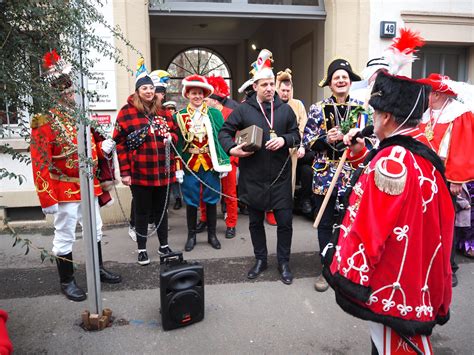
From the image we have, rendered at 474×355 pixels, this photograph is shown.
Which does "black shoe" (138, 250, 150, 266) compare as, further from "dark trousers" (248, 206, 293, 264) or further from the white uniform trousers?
"dark trousers" (248, 206, 293, 264)

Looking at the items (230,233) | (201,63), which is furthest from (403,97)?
(201,63)

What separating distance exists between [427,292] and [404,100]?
0.87 metres

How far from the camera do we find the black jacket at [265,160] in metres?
3.89

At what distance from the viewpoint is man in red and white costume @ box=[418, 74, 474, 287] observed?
148 inches

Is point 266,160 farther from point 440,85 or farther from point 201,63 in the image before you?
point 201,63

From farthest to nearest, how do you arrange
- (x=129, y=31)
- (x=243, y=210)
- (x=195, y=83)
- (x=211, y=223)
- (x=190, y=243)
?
1. (x=243, y=210)
2. (x=129, y=31)
3. (x=211, y=223)
4. (x=190, y=243)
5. (x=195, y=83)

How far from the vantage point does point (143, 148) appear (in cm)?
418

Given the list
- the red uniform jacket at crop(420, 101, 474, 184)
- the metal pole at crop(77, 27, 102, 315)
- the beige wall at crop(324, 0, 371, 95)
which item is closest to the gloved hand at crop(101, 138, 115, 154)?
the metal pole at crop(77, 27, 102, 315)

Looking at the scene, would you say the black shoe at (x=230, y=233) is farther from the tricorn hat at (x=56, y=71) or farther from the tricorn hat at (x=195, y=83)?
the tricorn hat at (x=56, y=71)

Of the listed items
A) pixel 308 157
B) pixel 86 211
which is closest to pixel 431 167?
pixel 86 211

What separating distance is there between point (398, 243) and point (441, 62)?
676cm

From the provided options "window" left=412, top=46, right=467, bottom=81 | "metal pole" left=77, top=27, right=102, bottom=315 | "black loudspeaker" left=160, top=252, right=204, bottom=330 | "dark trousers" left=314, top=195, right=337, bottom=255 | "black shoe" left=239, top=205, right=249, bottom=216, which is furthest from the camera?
"window" left=412, top=46, right=467, bottom=81

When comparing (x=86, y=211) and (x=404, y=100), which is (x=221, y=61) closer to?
(x=86, y=211)

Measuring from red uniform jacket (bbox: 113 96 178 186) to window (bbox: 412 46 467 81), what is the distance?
5196 mm
